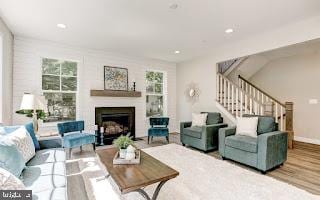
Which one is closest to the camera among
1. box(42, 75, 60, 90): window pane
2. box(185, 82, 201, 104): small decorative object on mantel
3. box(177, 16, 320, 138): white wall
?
box(177, 16, 320, 138): white wall

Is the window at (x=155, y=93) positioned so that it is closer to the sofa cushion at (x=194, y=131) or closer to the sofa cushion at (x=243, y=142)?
the sofa cushion at (x=194, y=131)

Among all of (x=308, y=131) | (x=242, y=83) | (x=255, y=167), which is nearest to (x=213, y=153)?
(x=255, y=167)

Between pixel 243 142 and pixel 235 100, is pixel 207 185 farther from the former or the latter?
pixel 235 100

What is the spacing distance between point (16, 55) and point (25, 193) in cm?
403

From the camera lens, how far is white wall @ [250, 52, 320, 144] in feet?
16.9

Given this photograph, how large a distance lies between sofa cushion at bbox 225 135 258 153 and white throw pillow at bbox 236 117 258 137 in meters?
0.13

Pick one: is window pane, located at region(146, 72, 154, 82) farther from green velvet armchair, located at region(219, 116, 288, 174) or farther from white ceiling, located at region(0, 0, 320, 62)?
green velvet armchair, located at region(219, 116, 288, 174)

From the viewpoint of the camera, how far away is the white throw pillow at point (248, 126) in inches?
138

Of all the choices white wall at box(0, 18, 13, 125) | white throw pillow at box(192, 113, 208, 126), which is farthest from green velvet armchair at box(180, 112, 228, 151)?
white wall at box(0, 18, 13, 125)

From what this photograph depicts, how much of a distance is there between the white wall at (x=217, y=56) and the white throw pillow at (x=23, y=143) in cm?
446

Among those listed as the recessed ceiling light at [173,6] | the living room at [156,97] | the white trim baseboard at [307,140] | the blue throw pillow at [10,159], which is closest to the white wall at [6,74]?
the living room at [156,97]

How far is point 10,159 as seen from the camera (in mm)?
1703

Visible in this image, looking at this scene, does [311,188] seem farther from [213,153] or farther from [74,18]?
[74,18]

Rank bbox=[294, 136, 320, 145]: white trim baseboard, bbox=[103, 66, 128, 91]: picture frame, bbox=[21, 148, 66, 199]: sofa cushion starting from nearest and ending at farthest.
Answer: bbox=[21, 148, 66, 199]: sofa cushion < bbox=[294, 136, 320, 145]: white trim baseboard < bbox=[103, 66, 128, 91]: picture frame
